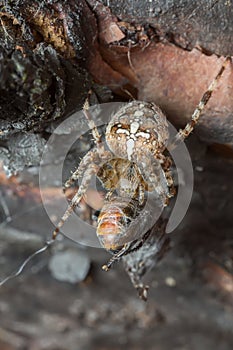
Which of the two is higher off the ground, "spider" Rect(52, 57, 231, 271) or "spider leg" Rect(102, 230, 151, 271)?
"spider" Rect(52, 57, 231, 271)

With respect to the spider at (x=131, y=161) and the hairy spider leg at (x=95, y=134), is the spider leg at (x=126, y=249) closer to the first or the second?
the spider at (x=131, y=161)

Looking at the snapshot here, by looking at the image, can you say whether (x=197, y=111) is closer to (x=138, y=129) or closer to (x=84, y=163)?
(x=138, y=129)

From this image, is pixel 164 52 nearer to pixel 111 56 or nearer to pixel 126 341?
pixel 111 56

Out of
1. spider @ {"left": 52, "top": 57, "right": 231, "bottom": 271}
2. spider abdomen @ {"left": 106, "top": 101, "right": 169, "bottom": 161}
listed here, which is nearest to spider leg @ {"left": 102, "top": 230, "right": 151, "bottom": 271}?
spider @ {"left": 52, "top": 57, "right": 231, "bottom": 271}

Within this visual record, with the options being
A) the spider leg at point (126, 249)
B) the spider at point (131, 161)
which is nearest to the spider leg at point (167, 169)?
the spider at point (131, 161)

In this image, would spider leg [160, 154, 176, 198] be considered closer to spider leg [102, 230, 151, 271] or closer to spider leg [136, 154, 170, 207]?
spider leg [136, 154, 170, 207]

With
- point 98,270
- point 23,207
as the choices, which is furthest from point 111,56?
point 98,270

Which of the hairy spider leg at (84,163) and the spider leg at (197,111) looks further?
the hairy spider leg at (84,163)
